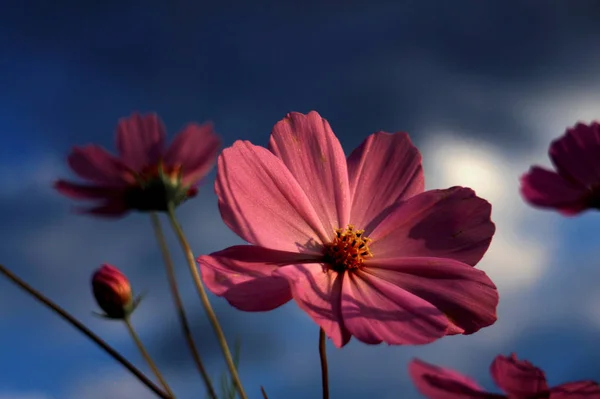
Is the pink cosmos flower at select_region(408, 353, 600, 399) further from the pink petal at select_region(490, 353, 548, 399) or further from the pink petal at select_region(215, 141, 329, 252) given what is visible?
the pink petal at select_region(215, 141, 329, 252)

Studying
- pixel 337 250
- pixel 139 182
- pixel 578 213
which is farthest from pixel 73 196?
pixel 578 213

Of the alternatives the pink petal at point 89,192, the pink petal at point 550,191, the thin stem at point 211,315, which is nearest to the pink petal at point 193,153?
the pink petal at point 89,192

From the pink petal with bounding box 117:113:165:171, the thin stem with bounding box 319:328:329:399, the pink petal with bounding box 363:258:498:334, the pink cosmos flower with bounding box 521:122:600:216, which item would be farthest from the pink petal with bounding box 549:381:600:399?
the pink cosmos flower with bounding box 521:122:600:216

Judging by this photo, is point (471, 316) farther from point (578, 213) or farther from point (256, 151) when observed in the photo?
point (578, 213)

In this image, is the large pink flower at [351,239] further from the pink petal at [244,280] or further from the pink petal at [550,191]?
the pink petal at [550,191]

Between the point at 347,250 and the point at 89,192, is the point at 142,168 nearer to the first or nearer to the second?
the point at 89,192

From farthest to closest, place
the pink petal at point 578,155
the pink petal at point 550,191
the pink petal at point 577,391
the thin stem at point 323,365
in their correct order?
1. the pink petal at point 550,191
2. the pink petal at point 578,155
3. the pink petal at point 577,391
4. the thin stem at point 323,365

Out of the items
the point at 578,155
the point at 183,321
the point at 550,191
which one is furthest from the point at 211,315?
the point at 550,191
